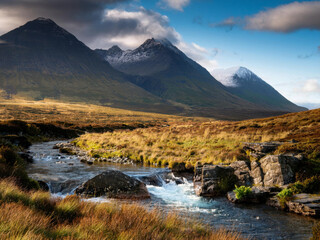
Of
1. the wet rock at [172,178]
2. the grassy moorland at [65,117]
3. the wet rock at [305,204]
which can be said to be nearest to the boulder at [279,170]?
Result: the wet rock at [305,204]

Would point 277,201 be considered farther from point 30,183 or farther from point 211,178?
point 30,183

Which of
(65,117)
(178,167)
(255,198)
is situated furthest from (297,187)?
(65,117)

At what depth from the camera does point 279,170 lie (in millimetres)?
13320

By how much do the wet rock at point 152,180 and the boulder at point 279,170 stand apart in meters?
6.28

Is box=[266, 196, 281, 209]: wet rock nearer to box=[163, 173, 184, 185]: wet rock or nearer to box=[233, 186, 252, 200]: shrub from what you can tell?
box=[233, 186, 252, 200]: shrub

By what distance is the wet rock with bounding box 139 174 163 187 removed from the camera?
15.9m

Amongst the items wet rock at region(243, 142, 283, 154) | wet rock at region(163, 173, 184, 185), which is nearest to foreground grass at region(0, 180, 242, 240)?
wet rock at region(163, 173, 184, 185)

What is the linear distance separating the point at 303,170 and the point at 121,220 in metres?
11.1

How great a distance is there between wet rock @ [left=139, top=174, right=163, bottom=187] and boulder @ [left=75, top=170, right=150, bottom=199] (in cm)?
228

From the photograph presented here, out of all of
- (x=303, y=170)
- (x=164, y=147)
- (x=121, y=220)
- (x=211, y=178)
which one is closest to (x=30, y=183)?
(x=121, y=220)

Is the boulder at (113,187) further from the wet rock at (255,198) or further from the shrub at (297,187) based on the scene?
the shrub at (297,187)

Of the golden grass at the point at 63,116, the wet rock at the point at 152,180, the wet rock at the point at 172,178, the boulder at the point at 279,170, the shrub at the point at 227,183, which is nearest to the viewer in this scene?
the boulder at the point at 279,170

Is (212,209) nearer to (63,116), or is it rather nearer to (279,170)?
(279,170)

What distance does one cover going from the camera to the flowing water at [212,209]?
29.7 feet
